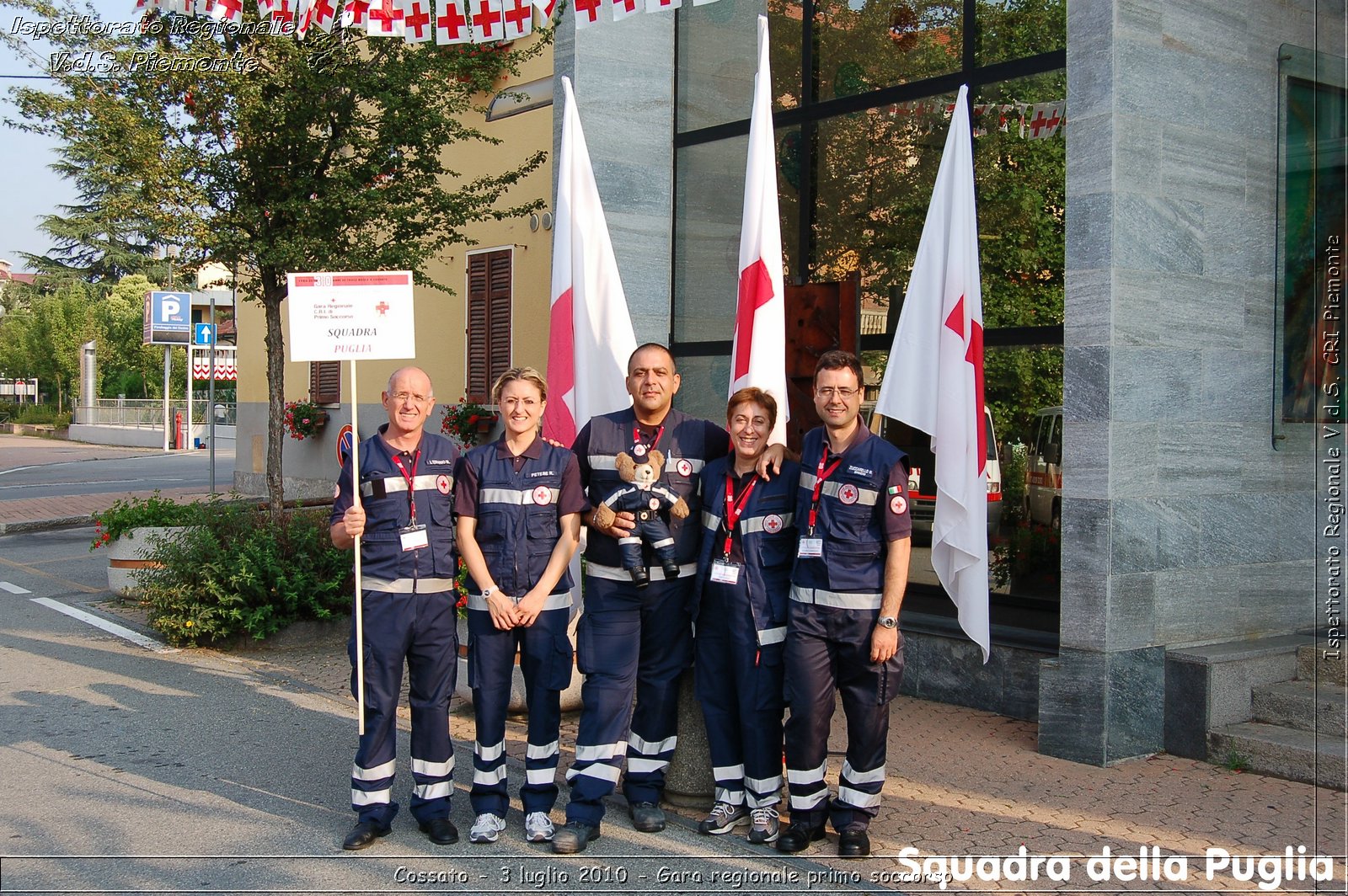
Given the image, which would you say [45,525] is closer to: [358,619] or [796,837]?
[358,619]

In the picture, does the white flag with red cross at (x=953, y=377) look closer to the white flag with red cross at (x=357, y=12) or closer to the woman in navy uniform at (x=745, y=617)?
the woman in navy uniform at (x=745, y=617)

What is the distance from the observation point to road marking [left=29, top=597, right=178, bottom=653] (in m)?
9.45

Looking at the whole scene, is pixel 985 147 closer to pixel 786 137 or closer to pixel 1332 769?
pixel 786 137

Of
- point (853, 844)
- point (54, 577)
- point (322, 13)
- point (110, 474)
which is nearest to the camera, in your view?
point (853, 844)

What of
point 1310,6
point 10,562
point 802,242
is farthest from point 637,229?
point 10,562

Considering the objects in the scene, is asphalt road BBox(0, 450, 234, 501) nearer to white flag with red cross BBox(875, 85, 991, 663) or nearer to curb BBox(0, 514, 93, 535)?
curb BBox(0, 514, 93, 535)

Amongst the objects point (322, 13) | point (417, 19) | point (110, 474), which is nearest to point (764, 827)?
point (417, 19)

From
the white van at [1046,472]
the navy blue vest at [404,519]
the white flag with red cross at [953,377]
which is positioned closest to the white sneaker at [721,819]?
the navy blue vest at [404,519]

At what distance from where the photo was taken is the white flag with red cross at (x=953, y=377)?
6.32 meters

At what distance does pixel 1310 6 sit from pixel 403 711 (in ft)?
24.5

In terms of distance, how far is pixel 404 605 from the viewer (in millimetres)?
5336

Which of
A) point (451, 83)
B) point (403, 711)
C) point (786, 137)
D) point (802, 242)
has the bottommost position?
point (403, 711)

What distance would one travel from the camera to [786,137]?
32.5 feet

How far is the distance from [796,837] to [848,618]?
0.98m
